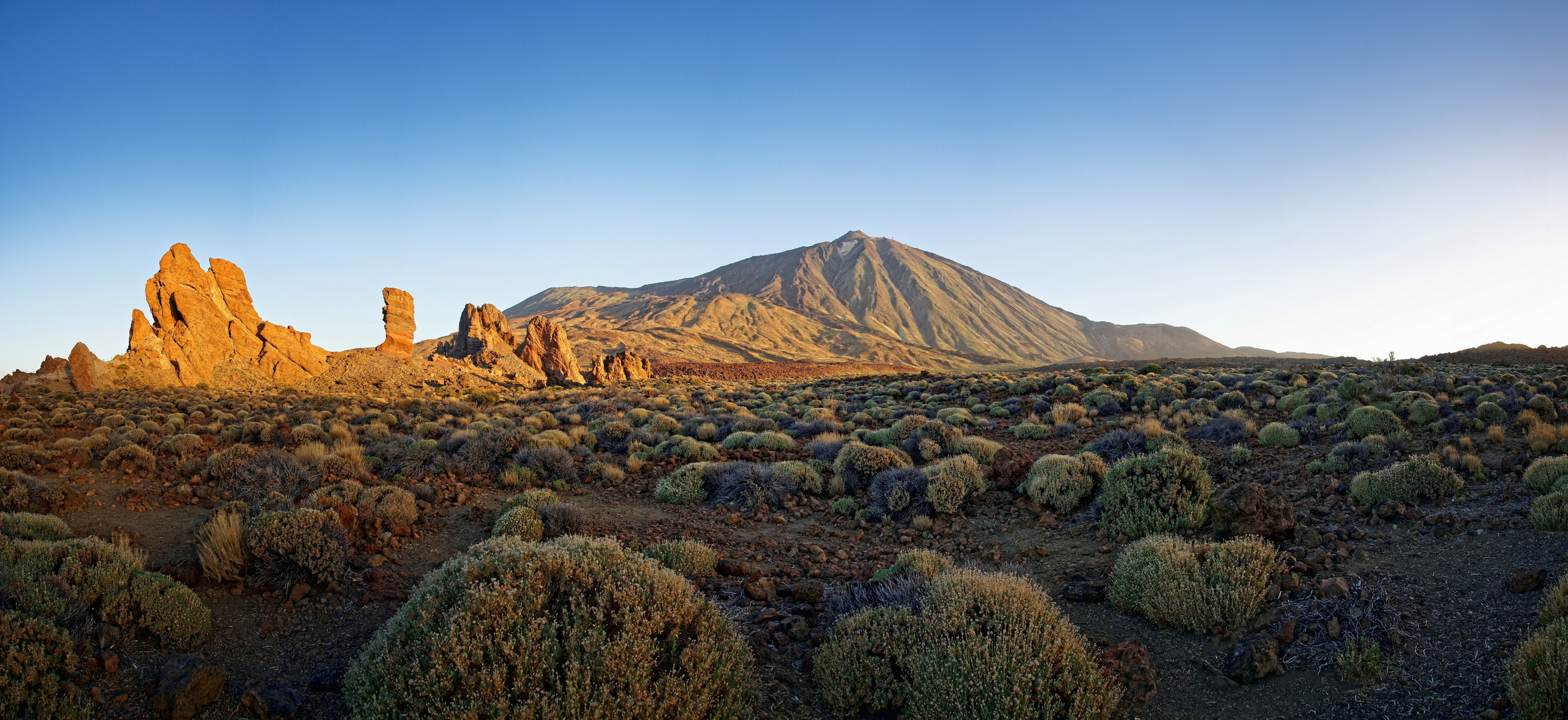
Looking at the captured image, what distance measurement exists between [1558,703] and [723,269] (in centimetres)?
18948

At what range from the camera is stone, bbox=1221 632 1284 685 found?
4277 millimetres

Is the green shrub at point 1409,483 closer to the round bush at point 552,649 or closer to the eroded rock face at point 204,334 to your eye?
the round bush at point 552,649

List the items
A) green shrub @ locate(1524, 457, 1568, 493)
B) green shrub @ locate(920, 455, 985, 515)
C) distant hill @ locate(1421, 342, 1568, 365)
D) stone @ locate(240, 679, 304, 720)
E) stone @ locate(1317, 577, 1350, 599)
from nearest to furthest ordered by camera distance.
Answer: stone @ locate(240, 679, 304, 720), stone @ locate(1317, 577, 1350, 599), green shrub @ locate(1524, 457, 1568, 493), green shrub @ locate(920, 455, 985, 515), distant hill @ locate(1421, 342, 1568, 365)

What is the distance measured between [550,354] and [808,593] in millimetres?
38003

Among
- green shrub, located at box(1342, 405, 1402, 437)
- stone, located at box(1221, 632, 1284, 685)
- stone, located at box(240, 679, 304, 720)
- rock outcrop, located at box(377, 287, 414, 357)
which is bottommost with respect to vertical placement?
stone, located at box(240, 679, 304, 720)

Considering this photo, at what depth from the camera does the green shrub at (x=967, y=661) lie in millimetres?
3885

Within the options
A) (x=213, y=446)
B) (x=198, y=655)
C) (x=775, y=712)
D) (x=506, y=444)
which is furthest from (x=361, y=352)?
(x=775, y=712)

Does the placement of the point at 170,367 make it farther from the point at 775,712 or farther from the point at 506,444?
the point at 775,712

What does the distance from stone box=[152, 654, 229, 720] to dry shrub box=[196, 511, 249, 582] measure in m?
1.76

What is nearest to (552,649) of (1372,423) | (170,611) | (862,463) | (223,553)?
(170,611)

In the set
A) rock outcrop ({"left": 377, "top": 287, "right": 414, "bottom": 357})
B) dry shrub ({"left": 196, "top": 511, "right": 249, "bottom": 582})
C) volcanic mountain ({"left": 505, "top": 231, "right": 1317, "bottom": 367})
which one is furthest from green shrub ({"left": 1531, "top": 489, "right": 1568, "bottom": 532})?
volcanic mountain ({"left": 505, "top": 231, "right": 1317, "bottom": 367})

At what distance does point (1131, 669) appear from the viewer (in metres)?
4.35

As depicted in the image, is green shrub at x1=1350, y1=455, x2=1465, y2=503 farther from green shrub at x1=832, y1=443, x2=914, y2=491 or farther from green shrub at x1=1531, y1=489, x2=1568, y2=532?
green shrub at x1=832, y1=443, x2=914, y2=491

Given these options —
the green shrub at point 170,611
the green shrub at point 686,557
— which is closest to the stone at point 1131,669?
the green shrub at point 686,557
